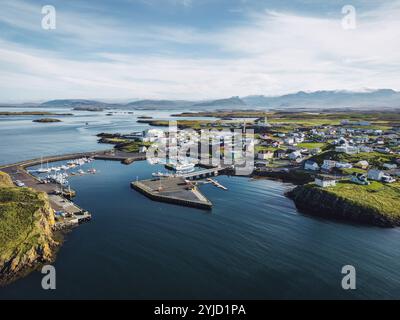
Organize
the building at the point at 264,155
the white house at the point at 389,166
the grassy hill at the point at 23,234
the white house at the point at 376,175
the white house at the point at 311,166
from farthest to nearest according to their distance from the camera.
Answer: the building at the point at 264,155, the white house at the point at 311,166, the white house at the point at 389,166, the white house at the point at 376,175, the grassy hill at the point at 23,234

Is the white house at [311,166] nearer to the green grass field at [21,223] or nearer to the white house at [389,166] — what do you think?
the white house at [389,166]

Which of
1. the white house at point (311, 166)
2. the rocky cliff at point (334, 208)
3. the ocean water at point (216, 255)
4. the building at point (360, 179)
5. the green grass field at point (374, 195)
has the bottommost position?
the ocean water at point (216, 255)

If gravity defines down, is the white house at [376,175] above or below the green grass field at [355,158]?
below

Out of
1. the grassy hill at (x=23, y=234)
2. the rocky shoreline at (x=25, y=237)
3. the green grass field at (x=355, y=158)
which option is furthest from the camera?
the green grass field at (x=355, y=158)

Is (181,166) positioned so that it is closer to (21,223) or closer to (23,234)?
(21,223)

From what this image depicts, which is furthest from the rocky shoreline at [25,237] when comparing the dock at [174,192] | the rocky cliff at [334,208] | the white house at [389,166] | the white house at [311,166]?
the white house at [389,166]

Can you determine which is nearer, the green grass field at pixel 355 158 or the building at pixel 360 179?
the building at pixel 360 179
